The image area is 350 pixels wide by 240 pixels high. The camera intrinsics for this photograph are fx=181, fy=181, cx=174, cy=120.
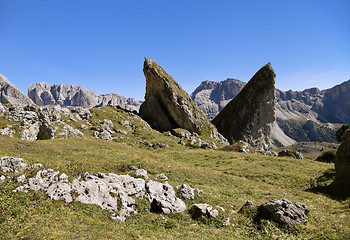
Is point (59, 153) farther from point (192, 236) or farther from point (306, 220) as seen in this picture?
point (306, 220)

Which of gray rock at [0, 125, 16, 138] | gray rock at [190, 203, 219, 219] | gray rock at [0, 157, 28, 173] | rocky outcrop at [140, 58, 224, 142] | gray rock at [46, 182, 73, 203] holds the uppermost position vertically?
rocky outcrop at [140, 58, 224, 142]

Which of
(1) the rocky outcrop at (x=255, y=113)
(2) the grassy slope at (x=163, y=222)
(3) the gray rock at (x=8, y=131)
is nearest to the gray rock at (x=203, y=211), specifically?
(2) the grassy slope at (x=163, y=222)

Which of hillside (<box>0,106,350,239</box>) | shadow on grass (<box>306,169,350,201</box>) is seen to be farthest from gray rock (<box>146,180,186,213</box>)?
shadow on grass (<box>306,169,350,201</box>)

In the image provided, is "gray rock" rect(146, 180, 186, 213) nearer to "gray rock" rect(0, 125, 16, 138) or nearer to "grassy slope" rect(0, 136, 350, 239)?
"grassy slope" rect(0, 136, 350, 239)

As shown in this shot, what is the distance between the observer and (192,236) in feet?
43.9

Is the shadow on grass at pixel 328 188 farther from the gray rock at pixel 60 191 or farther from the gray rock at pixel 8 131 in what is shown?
the gray rock at pixel 8 131

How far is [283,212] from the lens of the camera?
52.8ft

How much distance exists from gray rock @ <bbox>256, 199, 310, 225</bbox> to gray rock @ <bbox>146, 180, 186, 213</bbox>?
24.3ft

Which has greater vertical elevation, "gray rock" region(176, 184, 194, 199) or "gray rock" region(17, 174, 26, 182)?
"gray rock" region(17, 174, 26, 182)

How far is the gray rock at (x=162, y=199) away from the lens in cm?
1696

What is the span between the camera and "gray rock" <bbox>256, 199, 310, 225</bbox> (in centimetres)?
1577

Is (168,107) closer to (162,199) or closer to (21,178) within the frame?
(162,199)

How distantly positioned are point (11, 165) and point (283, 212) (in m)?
27.2

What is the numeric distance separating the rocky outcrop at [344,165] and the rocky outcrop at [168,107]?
58117mm
